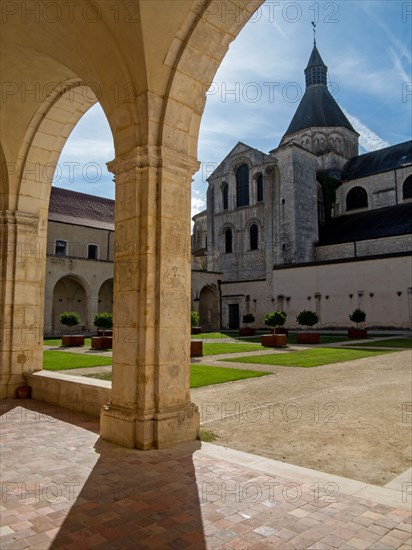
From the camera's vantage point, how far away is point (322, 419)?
5.84m

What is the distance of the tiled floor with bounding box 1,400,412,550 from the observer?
98.7 inches

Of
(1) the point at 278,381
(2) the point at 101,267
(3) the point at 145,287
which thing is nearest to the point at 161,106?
(3) the point at 145,287

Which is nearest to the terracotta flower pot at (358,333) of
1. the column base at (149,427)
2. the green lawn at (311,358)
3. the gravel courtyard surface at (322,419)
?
the green lawn at (311,358)

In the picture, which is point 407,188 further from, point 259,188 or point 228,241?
point 228,241

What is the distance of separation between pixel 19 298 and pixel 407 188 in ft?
113

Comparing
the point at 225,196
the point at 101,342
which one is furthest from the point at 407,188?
the point at 101,342

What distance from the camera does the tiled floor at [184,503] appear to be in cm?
251

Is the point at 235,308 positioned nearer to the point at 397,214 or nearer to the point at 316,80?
the point at 397,214

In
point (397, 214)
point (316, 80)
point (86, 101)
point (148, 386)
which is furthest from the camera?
point (316, 80)

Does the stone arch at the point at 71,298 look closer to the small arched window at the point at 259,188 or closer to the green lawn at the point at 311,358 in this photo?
the small arched window at the point at 259,188

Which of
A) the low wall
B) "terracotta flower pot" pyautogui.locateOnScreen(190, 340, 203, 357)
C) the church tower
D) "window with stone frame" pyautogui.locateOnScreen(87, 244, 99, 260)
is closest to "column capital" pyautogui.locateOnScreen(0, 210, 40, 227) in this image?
the low wall

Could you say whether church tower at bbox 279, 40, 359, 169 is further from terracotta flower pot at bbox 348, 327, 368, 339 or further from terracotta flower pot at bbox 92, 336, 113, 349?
terracotta flower pot at bbox 92, 336, 113, 349

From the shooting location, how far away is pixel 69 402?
20.4ft

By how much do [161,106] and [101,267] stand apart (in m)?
24.7
